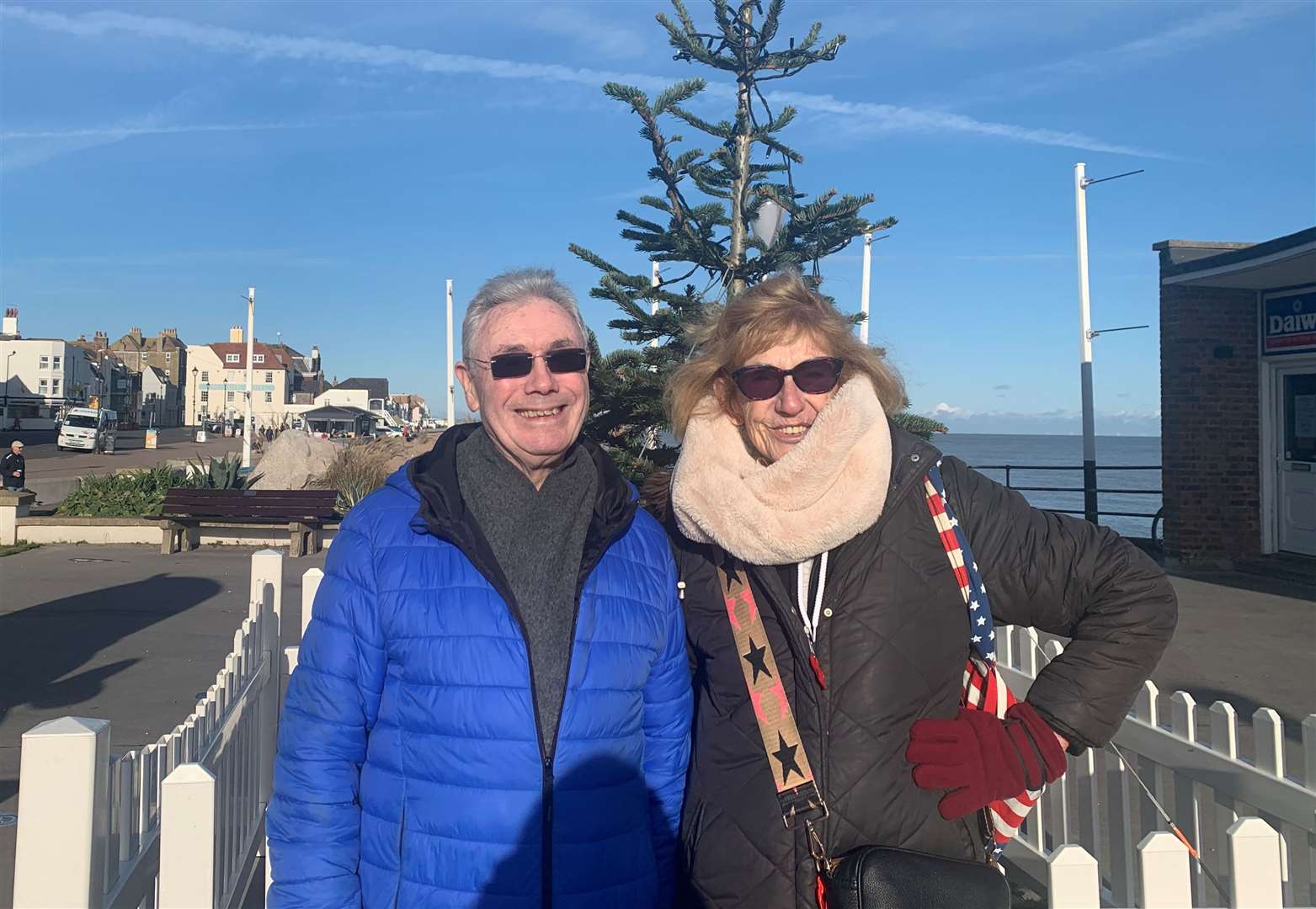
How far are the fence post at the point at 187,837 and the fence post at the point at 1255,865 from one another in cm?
200

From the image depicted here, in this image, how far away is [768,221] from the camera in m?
5.29

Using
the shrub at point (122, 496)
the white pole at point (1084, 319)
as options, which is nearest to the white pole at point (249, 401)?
the shrub at point (122, 496)

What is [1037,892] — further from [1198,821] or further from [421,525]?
[421,525]

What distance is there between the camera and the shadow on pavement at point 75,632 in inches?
242

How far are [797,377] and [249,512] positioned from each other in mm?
12442

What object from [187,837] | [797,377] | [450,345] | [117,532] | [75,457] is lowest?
[117,532]

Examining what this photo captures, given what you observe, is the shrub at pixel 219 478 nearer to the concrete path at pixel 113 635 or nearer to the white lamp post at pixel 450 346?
the concrete path at pixel 113 635

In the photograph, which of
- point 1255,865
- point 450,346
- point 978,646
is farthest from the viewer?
point 450,346

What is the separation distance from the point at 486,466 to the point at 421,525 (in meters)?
0.24

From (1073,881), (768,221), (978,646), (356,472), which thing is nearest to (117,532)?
(356,472)

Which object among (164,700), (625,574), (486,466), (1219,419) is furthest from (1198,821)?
(1219,419)

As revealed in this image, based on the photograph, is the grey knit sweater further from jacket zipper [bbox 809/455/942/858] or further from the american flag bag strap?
the american flag bag strap

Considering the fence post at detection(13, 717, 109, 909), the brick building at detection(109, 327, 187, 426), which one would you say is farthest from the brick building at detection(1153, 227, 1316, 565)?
the brick building at detection(109, 327, 187, 426)

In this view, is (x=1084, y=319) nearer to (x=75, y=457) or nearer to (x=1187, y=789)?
(x=1187, y=789)
